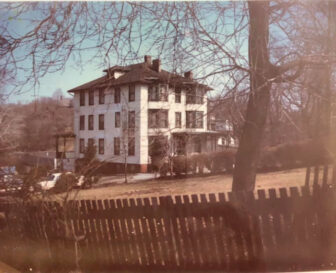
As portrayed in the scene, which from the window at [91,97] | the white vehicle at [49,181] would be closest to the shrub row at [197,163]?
the window at [91,97]

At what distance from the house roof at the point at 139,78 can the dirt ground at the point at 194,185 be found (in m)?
0.79

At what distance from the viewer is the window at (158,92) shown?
7.55 ft

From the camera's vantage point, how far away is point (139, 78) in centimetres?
233

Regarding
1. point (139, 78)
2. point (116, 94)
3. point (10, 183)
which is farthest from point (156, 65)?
point (10, 183)

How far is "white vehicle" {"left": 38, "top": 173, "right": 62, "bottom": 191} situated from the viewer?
2.49 m

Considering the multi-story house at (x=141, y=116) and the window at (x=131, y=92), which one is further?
the window at (x=131, y=92)

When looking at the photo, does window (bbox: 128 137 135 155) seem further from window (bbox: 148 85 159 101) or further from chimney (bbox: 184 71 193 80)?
chimney (bbox: 184 71 193 80)

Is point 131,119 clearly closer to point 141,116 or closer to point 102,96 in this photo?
point 141,116

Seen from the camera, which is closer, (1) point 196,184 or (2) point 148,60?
(1) point 196,184

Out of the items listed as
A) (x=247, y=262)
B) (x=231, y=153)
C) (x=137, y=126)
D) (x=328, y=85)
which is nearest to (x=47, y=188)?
(x=137, y=126)

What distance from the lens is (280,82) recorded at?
2141 mm

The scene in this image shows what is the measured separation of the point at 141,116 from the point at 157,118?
0.48 feet

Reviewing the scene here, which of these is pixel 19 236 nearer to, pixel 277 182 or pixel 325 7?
pixel 277 182

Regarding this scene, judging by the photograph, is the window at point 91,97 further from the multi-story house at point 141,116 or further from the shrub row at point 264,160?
the shrub row at point 264,160
